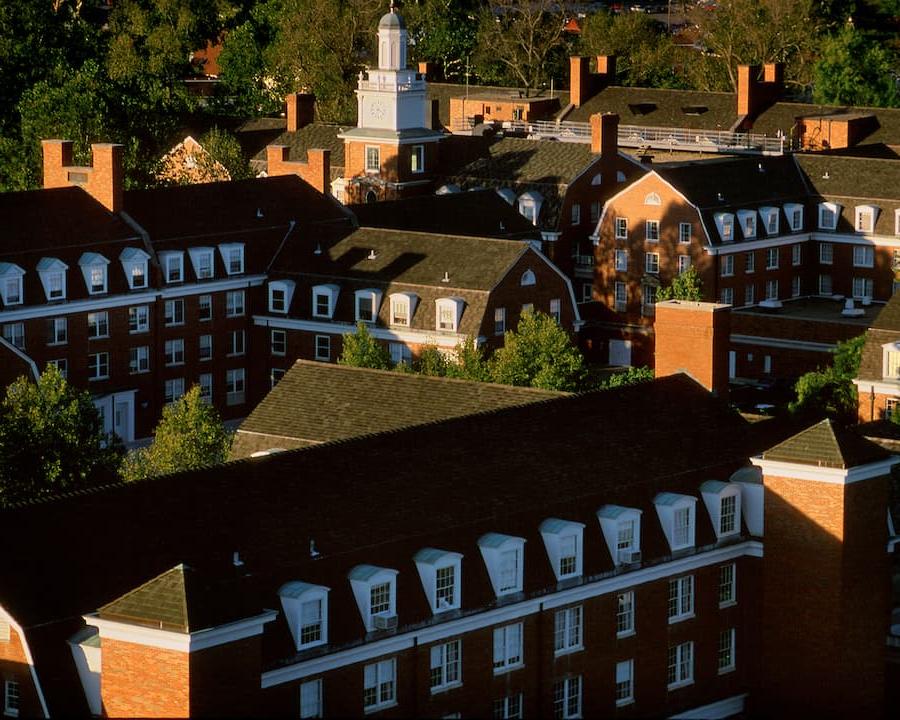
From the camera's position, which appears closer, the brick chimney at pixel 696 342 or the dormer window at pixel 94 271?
the brick chimney at pixel 696 342

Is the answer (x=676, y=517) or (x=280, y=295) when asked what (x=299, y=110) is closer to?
(x=280, y=295)

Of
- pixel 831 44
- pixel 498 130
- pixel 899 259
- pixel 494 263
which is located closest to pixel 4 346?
pixel 494 263

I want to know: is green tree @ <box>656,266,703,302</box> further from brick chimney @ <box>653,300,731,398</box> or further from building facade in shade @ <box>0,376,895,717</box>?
building facade in shade @ <box>0,376,895,717</box>

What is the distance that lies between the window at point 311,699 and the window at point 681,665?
11.8m

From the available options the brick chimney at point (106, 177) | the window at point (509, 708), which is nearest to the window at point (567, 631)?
the window at point (509, 708)

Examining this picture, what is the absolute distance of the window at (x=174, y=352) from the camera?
4259 inches

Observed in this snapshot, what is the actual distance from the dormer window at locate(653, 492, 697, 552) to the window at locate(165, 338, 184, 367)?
44.6m

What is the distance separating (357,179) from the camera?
438 ft

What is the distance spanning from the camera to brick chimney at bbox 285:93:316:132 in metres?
147

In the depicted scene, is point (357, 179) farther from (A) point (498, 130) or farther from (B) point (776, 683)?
(B) point (776, 683)

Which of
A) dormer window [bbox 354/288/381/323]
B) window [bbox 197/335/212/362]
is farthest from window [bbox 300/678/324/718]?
window [bbox 197/335/212/362]

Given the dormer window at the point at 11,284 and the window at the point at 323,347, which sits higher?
the dormer window at the point at 11,284

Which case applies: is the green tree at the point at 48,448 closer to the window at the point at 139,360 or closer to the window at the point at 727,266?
the window at the point at 139,360

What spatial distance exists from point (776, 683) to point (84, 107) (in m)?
75.2
